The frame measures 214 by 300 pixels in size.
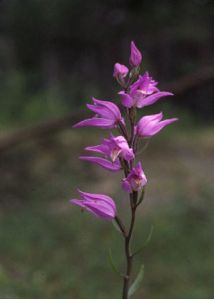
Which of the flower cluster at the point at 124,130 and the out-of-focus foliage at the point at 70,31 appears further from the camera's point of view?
the out-of-focus foliage at the point at 70,31

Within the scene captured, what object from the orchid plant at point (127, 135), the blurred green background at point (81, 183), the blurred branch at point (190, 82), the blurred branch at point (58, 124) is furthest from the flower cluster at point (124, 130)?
the blurred branch at point (190, 82)

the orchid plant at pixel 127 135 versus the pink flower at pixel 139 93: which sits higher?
the pink flower at pixel 139 93

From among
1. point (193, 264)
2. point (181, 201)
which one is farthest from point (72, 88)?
point (193, 264)

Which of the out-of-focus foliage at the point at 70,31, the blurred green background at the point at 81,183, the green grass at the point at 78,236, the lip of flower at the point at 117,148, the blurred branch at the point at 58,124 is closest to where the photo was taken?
the lip of flower at the point at 117,148

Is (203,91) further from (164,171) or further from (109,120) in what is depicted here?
(109,120)

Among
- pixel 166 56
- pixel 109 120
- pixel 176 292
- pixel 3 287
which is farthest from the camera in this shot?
pixel 166 56

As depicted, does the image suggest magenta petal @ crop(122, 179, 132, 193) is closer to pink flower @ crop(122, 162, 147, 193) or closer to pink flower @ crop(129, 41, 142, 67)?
pink flower @ crop(122, 162, 147, 193)

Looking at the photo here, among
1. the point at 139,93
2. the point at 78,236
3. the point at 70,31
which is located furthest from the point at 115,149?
the point at 70,31

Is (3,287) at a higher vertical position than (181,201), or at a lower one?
higher

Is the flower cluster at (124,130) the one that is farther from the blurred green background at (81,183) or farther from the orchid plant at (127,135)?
the blurred green background at (81,183)
